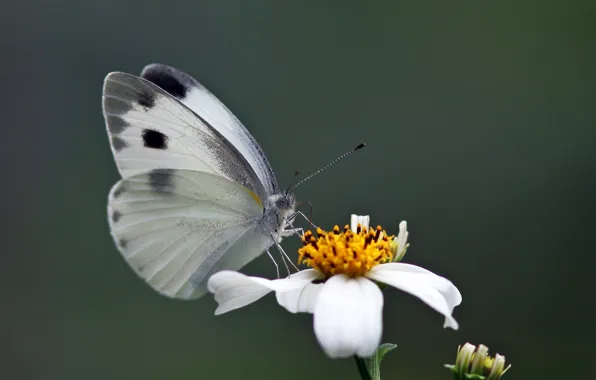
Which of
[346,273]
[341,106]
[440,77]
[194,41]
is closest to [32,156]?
[194,41]

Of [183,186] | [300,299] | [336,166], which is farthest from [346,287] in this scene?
[336,166]

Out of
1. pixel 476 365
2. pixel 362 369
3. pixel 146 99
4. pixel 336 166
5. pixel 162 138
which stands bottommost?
pixel 476 365

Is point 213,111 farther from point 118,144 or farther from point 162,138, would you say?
point 118,144

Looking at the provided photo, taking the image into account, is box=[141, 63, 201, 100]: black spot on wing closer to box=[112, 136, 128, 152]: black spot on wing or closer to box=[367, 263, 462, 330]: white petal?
box=[112, 136, 128, 152]: black spot on wing

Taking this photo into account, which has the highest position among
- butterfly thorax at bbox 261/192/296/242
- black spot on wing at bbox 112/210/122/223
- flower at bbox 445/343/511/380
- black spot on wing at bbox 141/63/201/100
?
black spot on wing at bbox 141/63/201/100

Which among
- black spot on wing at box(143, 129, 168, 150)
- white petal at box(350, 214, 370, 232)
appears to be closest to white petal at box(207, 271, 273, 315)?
white petal at box(350, 214, 370, 232)

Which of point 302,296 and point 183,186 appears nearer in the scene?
point 302,296
